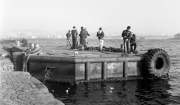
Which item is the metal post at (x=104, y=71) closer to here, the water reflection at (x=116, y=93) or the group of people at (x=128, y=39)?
the water reflection at (x=116, y=93)

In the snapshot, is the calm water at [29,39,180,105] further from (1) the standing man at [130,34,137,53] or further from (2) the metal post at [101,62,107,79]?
(1) the standing man at [130,34,137,53]

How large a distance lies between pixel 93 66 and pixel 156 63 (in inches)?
204

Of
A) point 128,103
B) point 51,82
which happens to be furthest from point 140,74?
point 51,82

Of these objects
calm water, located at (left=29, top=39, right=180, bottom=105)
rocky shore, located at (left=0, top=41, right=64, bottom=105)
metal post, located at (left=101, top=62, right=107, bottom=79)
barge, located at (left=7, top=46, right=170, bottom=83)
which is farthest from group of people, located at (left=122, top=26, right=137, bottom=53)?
rocky shore, located at (left=0, top=41, right=64, bottom=105)

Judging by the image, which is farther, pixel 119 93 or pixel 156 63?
pixel 156 63

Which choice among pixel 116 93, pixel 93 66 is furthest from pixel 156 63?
pixel 116 93

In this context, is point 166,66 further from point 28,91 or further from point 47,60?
point 28,91

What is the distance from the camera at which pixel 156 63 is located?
605 inches

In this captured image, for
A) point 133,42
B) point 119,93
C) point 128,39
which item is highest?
point 128,39

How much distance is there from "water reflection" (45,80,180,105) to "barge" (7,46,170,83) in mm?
482

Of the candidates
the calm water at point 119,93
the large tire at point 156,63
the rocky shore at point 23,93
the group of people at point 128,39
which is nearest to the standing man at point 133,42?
the group of people at point 128,39

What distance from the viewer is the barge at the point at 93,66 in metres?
12.8

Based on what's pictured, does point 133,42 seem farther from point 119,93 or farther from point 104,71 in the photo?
point 119,93

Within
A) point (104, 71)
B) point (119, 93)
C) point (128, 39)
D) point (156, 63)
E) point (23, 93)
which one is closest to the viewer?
point (23, 93)
